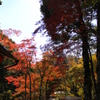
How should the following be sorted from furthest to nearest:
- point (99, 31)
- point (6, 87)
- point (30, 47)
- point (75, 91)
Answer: point (75, 91) < point (6, 87) < point (30, 47) < point (99, 31)

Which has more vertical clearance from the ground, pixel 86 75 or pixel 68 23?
pixel 68 23

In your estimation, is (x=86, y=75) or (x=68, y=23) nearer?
(x=68, y=23)

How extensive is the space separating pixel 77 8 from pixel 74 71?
11573 mm

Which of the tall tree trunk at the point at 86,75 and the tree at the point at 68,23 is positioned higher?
the tree at the point at 68,23

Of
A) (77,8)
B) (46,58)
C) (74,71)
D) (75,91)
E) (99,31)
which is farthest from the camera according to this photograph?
(75,91)

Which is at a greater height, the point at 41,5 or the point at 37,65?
the point at 41,5

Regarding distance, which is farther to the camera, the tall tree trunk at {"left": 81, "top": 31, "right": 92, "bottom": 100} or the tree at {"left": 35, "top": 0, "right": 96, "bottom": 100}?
the tall tree trunk at {"left": 81, "top": 31, "right": 92, "bottom": 100}

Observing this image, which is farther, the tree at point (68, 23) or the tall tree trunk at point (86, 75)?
the tall tree trunk at point (86, 75)

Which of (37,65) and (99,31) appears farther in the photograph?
(37,65)

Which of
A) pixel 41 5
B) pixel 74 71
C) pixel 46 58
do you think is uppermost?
pixel 41 5

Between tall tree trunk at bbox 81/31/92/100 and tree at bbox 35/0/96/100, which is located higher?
tree at bbox 35/0/96/100

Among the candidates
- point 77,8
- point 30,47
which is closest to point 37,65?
point 30,47

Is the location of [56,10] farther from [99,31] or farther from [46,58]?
[46,58]

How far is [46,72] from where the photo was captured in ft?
46.2
